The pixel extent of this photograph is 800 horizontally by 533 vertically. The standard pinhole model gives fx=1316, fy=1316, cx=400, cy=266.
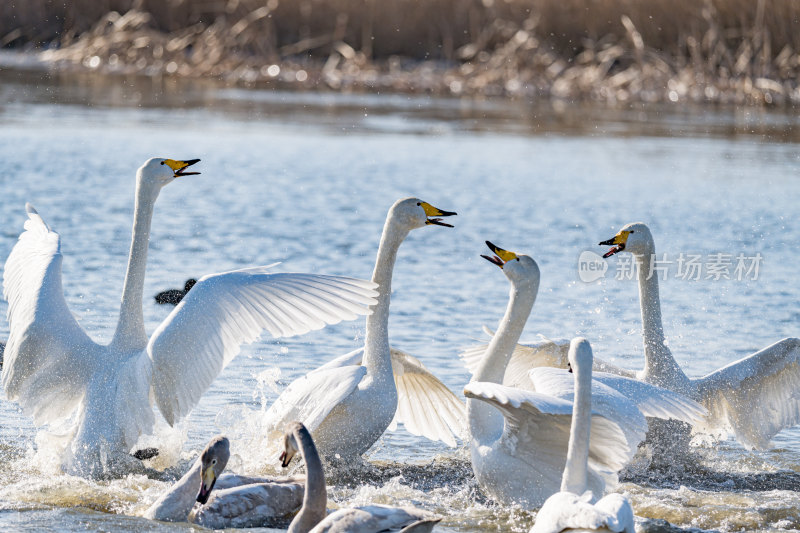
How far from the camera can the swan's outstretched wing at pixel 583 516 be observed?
16.2 feet

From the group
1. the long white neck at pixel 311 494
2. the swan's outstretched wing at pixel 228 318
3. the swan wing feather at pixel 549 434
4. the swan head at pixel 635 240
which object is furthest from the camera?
the swan head at pixel 635 240

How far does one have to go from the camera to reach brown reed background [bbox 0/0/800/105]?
29.8m

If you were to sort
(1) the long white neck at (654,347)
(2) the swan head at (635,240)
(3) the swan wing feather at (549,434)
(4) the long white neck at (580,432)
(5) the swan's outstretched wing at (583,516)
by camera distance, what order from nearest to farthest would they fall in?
(5) the swan's outstretched wing at (583,516), (4) the long white neck at (580,432), (3) the swan wing feather at (549,434), (1) the long white neck at (654,347), (2) the swan head at (635,240)

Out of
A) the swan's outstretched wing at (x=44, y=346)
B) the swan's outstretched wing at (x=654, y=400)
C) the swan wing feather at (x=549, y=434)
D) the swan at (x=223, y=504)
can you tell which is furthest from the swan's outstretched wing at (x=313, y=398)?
the swan's outstretched wing at (x=654, y=400)

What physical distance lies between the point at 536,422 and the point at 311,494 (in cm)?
118

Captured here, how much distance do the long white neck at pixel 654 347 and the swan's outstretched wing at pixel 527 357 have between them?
1.58 feet

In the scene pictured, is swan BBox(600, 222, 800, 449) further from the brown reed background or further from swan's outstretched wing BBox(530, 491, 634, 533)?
the brown reed background

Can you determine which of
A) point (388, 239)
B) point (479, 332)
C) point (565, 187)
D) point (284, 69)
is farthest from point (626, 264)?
point (284, 69)

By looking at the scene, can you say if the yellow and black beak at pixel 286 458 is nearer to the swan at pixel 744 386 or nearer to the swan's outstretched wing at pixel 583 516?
the swan's outstretched wing at pixel 583 516

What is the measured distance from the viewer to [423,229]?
14797 millimetres

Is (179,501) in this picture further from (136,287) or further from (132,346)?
(136,287)

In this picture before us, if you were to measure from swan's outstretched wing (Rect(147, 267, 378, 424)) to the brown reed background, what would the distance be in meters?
23.2

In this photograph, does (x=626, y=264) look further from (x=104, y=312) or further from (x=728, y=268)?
(x=104, y=312)

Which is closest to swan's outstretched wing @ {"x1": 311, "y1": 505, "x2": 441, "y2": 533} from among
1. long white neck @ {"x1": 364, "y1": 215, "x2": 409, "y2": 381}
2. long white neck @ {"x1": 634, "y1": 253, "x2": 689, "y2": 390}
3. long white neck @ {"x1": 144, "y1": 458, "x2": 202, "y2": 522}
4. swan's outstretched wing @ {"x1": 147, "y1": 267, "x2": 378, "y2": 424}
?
long white neck @ {"x1": 144, "y1": 458, "x2": 202, "y2": 522}
